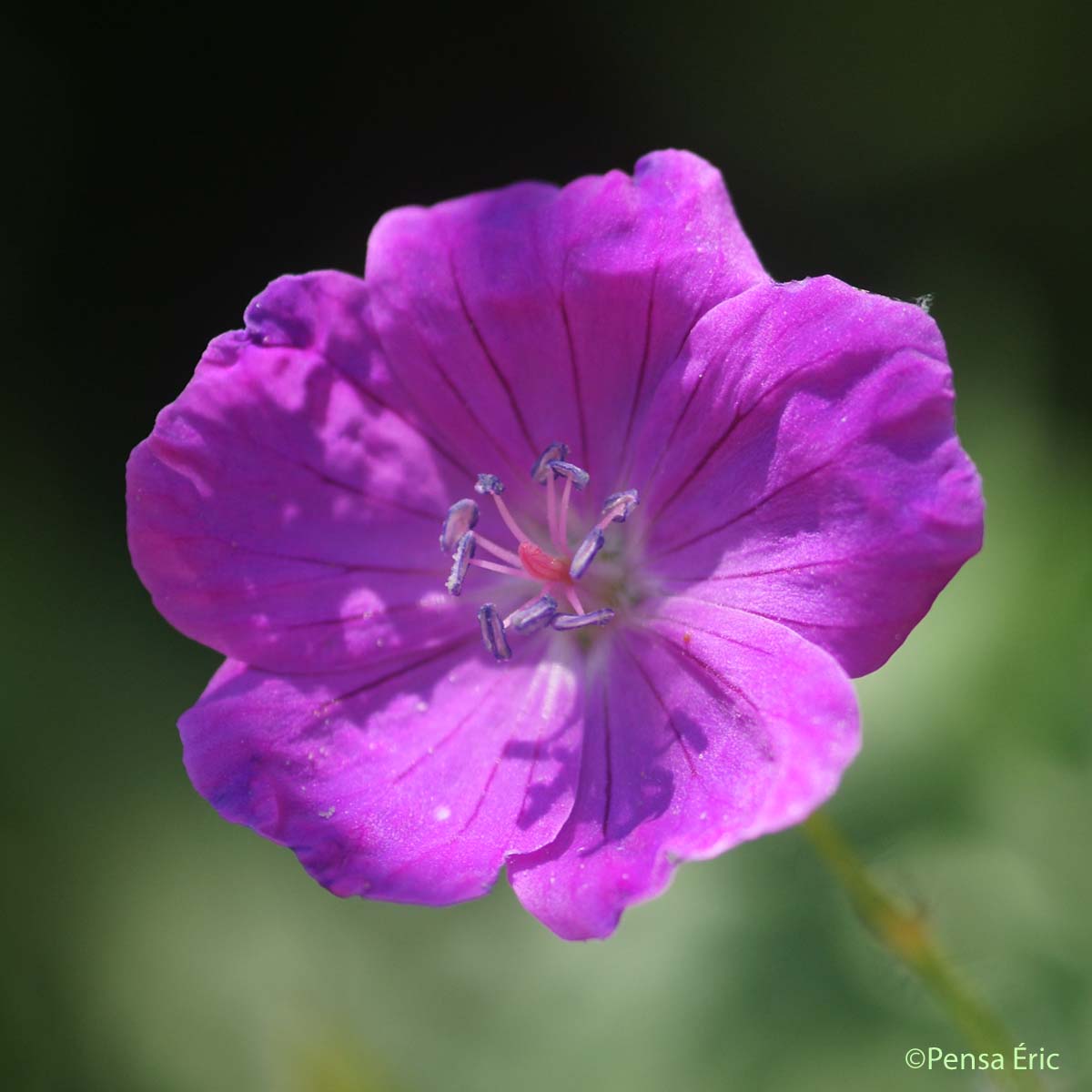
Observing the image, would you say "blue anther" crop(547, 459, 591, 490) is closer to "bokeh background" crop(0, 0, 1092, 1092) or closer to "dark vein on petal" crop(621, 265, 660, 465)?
"dark vein on petal" crop(621, 265, 660, 465)

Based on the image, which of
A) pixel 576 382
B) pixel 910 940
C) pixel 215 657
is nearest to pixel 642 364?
pixel 576 382

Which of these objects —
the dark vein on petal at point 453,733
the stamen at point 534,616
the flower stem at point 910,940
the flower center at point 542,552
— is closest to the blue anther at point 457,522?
the flower center at point 542,552

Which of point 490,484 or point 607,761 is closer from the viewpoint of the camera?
point 607,761

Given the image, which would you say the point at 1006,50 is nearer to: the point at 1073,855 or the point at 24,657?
the point at 1073,855

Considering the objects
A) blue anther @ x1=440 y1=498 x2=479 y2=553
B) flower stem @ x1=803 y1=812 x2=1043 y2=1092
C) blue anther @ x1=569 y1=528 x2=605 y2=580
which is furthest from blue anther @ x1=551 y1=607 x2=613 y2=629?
flower stem @ x1=803 y1=812 x2=1043 y2=1092

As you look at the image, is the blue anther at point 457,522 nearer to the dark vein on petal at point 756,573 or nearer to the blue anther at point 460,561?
the blue anther at point 460,561

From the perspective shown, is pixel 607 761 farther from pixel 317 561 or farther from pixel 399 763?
pixel 317 561
